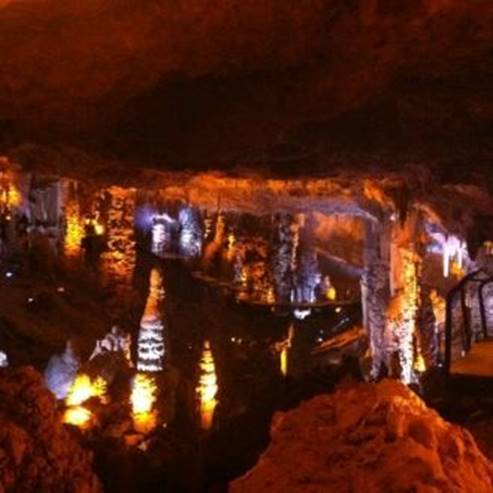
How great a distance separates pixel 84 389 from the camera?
12.5 metres

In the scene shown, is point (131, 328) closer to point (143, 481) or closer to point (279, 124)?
point (143, 481)

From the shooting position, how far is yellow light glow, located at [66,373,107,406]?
1223 cm

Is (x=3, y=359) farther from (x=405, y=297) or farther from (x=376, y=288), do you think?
(x=405, y=297)

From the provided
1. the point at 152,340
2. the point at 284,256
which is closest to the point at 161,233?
the point at 284,256

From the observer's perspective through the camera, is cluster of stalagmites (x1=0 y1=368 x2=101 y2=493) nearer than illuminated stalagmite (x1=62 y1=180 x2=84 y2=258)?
Yes

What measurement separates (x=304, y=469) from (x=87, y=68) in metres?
4.27

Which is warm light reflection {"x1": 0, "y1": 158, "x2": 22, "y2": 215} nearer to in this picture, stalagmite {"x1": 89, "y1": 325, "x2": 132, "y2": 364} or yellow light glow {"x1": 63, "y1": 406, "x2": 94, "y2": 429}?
stalagmite {"x1": 89, "y1": 325, "x2": 132, "y2": 364}

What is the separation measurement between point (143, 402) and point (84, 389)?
1307 mm

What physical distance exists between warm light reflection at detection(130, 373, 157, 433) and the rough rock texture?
29.8 feet

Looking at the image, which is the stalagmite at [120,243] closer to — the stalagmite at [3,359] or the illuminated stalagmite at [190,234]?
the stalagmite at [3,359]

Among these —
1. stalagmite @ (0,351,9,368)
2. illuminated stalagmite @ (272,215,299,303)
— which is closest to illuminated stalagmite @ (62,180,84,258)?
stalagmite @ (0,351,9,368)

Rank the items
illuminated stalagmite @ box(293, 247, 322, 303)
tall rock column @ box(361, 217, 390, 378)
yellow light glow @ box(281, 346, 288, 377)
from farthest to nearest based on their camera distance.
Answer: illuminated stalagmite @ box(293, 247, 322, 303), yellow light glow @ box(281, 346, 288, 377), tall rock column @ box(361, 217, 390, 378)

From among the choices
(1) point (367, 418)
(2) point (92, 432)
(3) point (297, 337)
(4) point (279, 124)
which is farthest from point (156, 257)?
(1) point (367, 418)

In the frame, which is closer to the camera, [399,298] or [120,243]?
[399,298]
